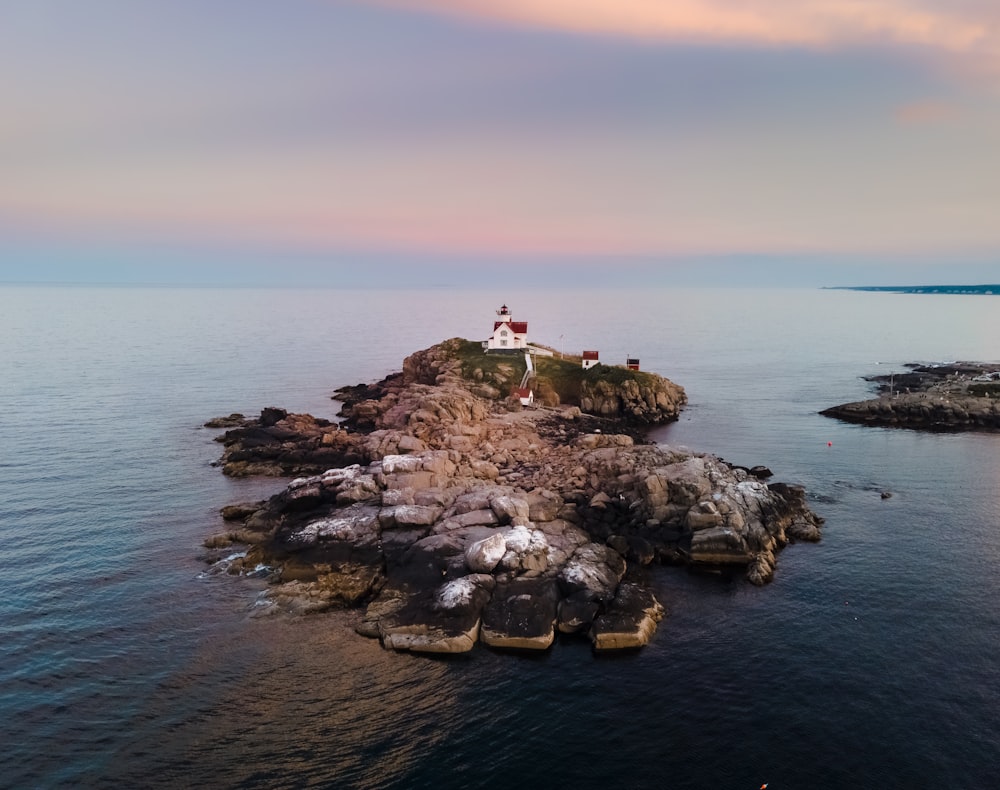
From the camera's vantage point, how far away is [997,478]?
67875 mm

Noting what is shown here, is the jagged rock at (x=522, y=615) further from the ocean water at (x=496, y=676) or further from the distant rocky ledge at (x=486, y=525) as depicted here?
the ocean water at (x=496, y=676)

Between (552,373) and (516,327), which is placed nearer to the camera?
(552,373)

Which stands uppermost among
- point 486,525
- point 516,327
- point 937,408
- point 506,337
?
point 516,327

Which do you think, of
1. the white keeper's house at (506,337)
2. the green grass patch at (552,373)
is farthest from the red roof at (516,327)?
the green grass patch at (552,373)

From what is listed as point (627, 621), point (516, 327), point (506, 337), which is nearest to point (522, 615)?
point (627, 621)

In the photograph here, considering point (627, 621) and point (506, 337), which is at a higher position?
point (506, 337)

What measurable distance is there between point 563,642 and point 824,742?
14148 millimetres

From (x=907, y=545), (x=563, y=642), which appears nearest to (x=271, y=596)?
(x=563, y=642)

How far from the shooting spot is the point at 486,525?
4884 centimetres

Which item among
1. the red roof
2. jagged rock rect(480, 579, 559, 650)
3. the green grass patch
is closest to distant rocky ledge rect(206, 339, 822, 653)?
jagged rock rect(480, 579, 559, 650)

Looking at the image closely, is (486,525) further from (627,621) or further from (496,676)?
(496,676)

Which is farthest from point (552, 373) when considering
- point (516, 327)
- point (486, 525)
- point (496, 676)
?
point (496, 676)

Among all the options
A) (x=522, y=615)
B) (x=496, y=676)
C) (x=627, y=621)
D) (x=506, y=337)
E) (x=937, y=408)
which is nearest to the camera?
(x=496, y=676)

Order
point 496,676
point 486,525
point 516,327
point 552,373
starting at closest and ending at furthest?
point 496,676, point 486,525, point 552,373, point 516,327
